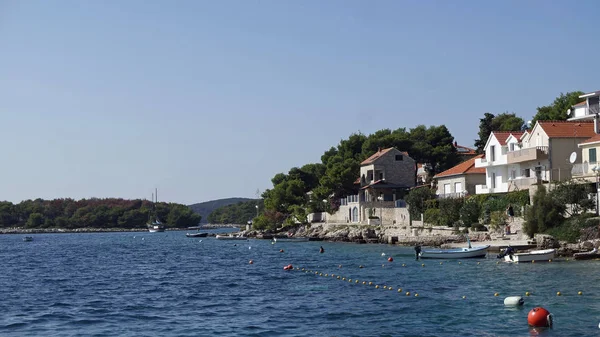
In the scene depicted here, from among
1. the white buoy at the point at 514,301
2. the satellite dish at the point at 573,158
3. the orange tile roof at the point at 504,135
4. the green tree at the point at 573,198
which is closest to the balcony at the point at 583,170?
the satellite dish at the point at 573,158

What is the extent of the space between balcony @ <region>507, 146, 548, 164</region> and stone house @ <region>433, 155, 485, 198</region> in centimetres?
927

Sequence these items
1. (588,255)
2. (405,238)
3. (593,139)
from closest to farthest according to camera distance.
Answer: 1. (588,255)
2. (593,139)
3. (405,238)

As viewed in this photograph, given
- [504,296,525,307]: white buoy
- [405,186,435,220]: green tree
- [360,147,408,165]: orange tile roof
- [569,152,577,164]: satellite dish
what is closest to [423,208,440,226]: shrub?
[405,186,435,220]: green tree

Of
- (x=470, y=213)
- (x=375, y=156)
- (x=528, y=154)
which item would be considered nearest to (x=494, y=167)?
(x=528, y=154)

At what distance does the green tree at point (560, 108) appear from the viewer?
84750 mm

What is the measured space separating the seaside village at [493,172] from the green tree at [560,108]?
2608 millimetres

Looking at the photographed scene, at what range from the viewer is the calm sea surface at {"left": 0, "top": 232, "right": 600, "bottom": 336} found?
95.3ft

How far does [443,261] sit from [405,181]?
47.3m

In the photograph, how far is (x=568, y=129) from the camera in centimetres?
6731

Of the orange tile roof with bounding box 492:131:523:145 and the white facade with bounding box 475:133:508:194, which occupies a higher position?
the orange tile roof with bounding box 492:131:523:145

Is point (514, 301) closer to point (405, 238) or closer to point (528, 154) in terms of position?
point (528, 154)

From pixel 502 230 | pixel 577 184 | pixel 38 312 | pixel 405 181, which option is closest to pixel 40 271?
pixel 38 312

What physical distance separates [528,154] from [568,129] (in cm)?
413

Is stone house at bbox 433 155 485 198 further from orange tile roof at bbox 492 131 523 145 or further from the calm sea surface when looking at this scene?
the calm sea surface
